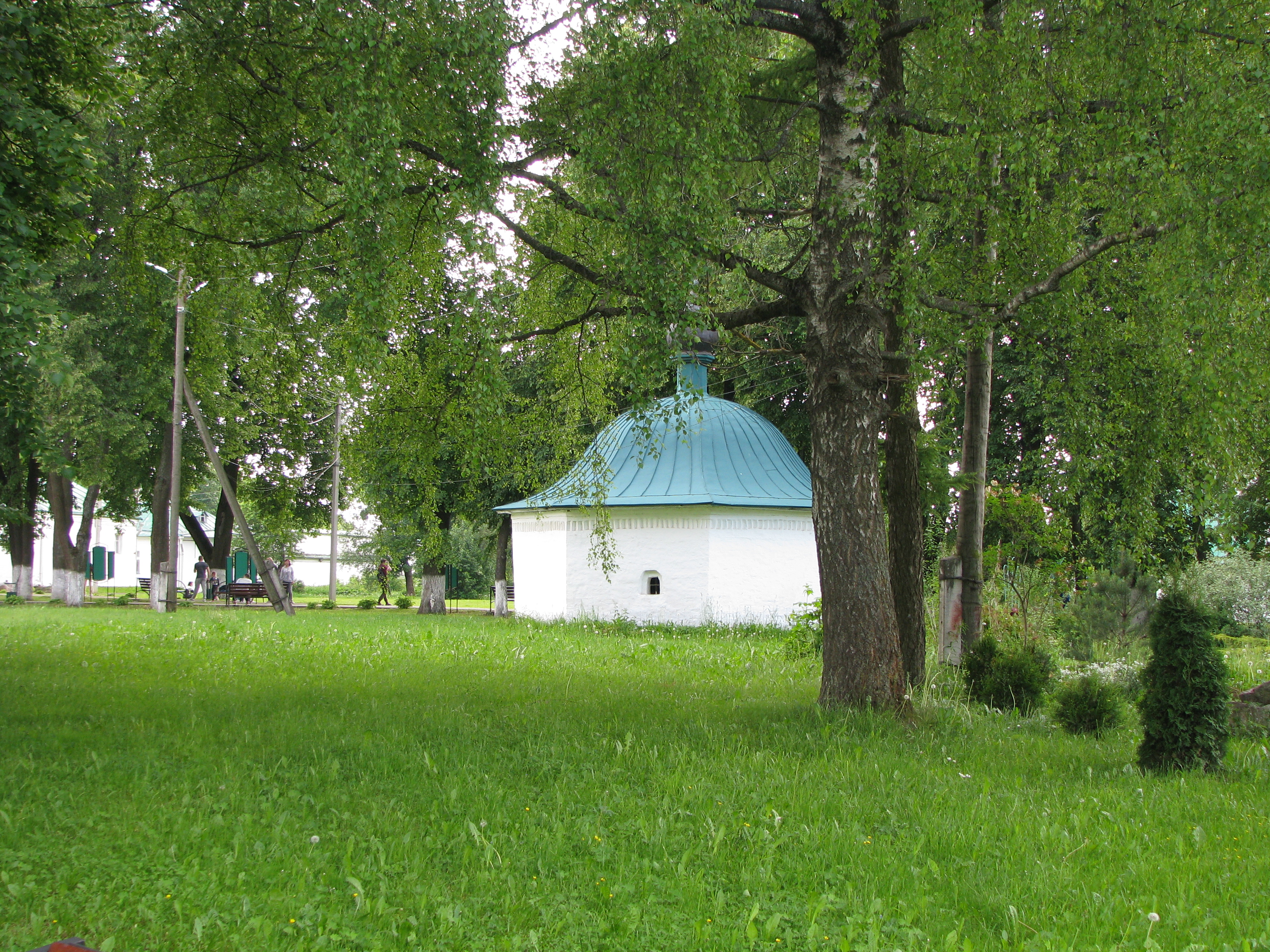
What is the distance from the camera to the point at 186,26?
25.8ft

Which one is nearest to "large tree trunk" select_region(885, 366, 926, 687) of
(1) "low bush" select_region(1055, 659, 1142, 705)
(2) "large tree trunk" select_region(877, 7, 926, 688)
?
(2) "large tree trunk" select_region(877, 7, 926, 688)

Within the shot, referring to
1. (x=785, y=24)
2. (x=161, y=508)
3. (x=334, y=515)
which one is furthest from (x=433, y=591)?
(x=785, y=24)

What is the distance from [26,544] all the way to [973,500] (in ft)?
99.8

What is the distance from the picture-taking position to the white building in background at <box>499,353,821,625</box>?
2075 centimetres

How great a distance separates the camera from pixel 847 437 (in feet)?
26.9

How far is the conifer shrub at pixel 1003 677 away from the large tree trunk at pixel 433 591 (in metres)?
20.7

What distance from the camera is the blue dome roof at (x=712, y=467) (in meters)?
20.8

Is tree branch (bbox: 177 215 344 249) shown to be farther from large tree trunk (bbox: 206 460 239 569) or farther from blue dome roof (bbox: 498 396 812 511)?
large tree trunk (bbox: 206 460 239 569)

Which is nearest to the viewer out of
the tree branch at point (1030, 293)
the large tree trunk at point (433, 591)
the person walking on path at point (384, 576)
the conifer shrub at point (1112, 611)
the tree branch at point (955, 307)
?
the tree branch at point (1030, 293)

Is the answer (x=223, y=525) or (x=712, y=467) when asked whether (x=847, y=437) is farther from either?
(x=223, y=525)

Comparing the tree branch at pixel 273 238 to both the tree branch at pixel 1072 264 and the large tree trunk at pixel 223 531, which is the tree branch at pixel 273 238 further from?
the large tree trunk at pixel 223 531

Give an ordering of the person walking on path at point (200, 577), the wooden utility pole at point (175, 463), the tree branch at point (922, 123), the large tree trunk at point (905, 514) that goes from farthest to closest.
→ the person walking on path at point (200, 577) → the wooden utility pole at point (175, 463) → the large tree trunk at point (905, 514) → the tree branch at point (922, 123)

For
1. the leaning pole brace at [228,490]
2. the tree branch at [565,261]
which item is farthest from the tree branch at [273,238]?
the leaning pole brace at [228,490]

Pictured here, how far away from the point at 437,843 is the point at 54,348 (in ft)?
11.4
